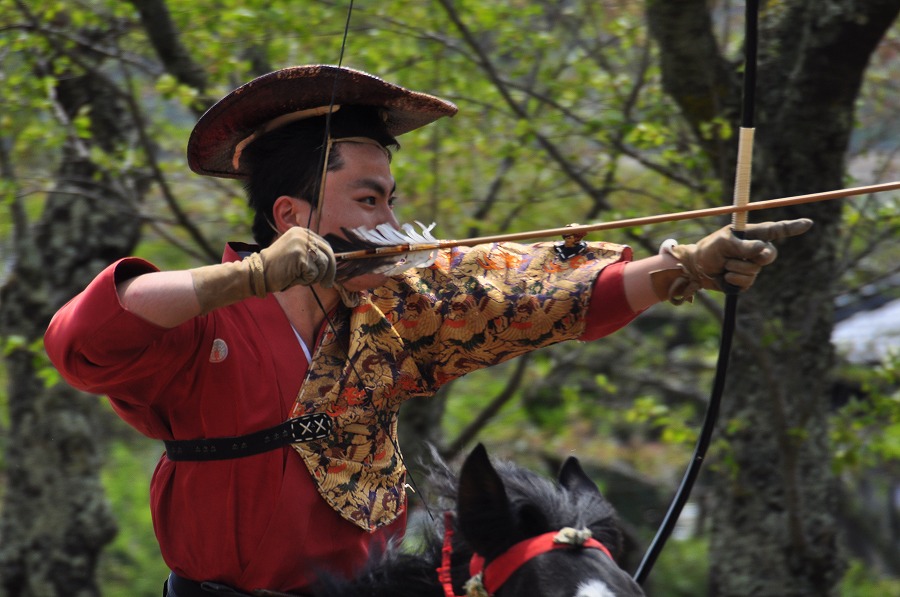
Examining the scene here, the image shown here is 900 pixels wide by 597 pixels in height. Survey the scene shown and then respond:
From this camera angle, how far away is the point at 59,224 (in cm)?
612

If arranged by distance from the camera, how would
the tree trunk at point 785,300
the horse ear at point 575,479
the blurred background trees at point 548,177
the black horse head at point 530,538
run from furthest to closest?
the blurred background trees at point 548,177 → the tree trunk at point 785,300 → the horse ear at point 575,479 → the black horse head at point 530,538

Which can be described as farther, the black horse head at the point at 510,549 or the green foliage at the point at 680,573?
the green foliage at the point at 680,573

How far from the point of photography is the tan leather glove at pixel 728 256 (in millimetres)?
2109

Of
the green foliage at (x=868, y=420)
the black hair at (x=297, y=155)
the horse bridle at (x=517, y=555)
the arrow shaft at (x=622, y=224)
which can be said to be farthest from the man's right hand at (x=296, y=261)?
the green foliage at (x=868, y=420)

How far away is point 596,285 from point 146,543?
24.4 ft

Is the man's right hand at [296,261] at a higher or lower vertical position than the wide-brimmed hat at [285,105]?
lower

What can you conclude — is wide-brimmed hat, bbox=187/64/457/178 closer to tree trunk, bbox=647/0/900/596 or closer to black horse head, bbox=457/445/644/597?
black horse head, bbox=457/445/644/597

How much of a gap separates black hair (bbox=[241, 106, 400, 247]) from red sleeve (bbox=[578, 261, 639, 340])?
617mm

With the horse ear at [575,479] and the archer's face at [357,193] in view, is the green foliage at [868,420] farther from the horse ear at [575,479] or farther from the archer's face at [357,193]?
the archer's face at [357,193]

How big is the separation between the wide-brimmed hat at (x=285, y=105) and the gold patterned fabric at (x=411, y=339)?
371 millimetres

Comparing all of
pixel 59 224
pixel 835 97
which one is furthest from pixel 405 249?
pixel 59 224

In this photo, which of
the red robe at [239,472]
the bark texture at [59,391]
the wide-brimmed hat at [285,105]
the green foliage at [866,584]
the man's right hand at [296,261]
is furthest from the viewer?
the green foliage at [866,584]

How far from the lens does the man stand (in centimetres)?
242

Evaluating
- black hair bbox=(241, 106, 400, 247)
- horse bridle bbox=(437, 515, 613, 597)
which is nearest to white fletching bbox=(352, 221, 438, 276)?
black hair bbox=(241, 106, 400, 247)
